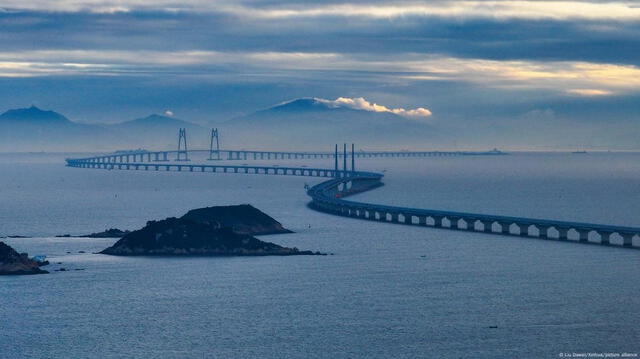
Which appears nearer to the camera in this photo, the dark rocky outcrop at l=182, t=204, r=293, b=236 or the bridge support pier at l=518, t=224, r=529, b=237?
the dark rocky outcrop at l=182, t=204, r=293, b=236

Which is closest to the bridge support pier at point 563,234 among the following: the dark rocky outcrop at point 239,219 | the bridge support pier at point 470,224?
the bridge support pier at point 470,224

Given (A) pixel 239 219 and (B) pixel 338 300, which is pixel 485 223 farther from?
(B) pixel 338 300

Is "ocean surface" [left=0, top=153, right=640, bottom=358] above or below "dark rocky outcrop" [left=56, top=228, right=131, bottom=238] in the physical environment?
below

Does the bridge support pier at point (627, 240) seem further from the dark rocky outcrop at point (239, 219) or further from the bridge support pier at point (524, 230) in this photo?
the dark rocky outcrop at point (239, 219)

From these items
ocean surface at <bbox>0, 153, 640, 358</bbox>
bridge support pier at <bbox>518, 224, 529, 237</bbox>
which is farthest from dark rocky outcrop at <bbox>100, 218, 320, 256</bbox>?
bridge support pier at <bbox>518, 224, 529, 237</bbox>

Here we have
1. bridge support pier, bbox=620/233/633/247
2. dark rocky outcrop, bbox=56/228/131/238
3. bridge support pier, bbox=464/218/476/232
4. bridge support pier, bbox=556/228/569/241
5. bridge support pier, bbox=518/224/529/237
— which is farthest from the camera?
bridge support pier, bbox=464/218/476/232

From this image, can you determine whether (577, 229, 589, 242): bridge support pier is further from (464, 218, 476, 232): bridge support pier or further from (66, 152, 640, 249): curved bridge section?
(464, 218, 476, 232): bridge support pier
